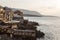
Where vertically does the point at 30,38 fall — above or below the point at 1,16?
below

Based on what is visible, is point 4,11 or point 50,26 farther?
point 50,26

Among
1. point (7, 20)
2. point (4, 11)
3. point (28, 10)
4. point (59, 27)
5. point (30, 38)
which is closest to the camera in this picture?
point (30, 38)

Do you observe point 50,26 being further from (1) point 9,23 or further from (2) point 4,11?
(1) point 9,23

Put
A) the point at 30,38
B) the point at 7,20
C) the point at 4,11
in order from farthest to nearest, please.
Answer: the point at 4,11 < the point at 7,20 < the point at 30,38

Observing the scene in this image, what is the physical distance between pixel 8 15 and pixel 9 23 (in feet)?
2.26

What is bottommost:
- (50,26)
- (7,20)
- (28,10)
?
(50,26)

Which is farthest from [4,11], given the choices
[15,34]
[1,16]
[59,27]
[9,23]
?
[59,27]

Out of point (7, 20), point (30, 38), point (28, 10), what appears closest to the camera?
point (30, 38)

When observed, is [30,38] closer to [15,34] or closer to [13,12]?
[15,34]

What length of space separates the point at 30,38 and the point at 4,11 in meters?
1.86

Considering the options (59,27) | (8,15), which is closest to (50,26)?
(59,27)

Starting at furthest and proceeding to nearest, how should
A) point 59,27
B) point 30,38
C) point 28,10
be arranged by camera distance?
point 59,27, point 28,10, point 30,38

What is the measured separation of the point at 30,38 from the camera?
14.3ft

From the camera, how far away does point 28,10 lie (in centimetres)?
486
